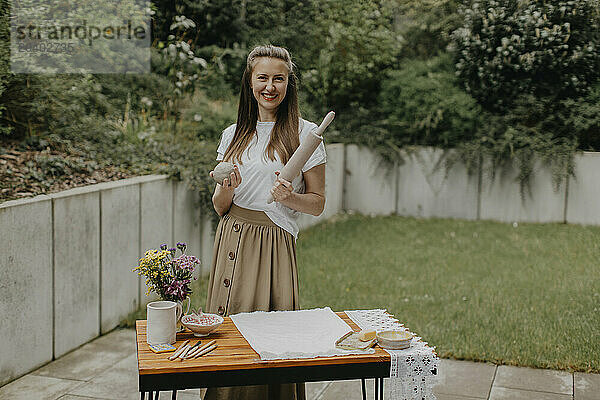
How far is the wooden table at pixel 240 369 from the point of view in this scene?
2.16m

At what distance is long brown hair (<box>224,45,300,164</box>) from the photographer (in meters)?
2.80

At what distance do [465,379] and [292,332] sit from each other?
177cm

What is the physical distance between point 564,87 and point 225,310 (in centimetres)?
640

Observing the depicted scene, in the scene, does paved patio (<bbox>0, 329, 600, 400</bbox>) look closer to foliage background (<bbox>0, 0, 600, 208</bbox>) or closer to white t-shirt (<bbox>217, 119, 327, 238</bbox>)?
white t-shirt (<bbox>217, 119, 327, 238</bbox>)

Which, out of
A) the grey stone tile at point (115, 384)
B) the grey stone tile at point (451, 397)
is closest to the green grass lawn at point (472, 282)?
the grey stone tile at point (451, 397)

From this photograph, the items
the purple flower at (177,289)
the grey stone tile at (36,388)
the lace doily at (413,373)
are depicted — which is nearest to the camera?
the lace doily at (413,373)

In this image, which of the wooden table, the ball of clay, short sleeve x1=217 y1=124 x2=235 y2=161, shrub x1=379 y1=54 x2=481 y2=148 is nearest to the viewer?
the wooden table

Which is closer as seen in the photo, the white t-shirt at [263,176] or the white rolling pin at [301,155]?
the white rolling pin at [301,155]

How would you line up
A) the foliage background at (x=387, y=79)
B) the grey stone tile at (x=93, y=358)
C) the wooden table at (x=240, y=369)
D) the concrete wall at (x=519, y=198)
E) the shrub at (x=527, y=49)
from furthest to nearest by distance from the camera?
the concrete wall at (x=519, y=198) < the shrub at (x=527, y=49) < the foliage background at (x=387, y=79) < the grey stone tile at (x=93, y=358) < the wooden table at (x=240, y=369)

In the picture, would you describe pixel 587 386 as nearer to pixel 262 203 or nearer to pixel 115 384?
pixel 262 203

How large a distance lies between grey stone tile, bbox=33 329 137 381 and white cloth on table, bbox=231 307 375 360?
64.0 inches

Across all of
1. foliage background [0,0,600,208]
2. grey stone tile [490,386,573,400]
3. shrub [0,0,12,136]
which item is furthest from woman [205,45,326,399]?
foliage background [0,0,600,208]

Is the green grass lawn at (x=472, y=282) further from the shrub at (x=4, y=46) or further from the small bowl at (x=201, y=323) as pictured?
the small bowl at (x=201, y=323)

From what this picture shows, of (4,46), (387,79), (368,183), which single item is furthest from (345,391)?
(387,79)
